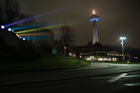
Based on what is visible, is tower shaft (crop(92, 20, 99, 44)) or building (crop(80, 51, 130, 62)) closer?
building (crop(80, 51, 130, 62))

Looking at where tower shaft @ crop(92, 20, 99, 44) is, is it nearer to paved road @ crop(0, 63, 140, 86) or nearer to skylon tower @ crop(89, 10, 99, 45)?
skylon tower @ crop(89, 10, 99, 45)

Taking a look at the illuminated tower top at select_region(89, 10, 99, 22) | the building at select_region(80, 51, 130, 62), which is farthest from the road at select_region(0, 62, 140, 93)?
the illuminated tower top at select_region(89, 10, 99, 22)

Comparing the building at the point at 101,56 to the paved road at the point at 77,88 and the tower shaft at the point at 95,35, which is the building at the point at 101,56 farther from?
the paved road at the point at 77,88

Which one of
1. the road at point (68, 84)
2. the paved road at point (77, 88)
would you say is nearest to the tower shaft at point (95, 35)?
the road at point (68, 84)

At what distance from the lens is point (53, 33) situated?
231ft

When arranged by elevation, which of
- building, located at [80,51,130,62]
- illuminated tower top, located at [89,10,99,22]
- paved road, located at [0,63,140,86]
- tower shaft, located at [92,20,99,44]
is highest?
illuminated tower top, located at [89,10,99,22]

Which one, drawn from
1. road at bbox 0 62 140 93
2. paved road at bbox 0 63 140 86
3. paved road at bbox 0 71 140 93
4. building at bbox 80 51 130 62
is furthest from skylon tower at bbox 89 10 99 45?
paved road at bbox 0 71 140 93

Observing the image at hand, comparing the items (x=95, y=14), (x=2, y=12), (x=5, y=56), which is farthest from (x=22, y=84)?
(x=95, y=14)

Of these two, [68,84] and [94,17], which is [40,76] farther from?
[94,17]

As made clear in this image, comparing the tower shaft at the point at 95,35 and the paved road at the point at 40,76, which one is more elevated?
the tower shaft at the point at 95,35

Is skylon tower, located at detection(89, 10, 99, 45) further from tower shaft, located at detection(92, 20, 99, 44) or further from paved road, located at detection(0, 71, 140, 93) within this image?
paved road, located at detection(0, 71, 140, 93)

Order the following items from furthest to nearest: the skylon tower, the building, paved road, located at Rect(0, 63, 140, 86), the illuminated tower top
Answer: the illuminated tower top
the skylon tower
the building
paved road, located at Rect(0, 63, 140, 86)

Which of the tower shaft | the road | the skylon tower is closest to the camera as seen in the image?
the road

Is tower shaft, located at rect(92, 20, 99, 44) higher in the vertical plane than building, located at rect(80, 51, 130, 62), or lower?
higher
